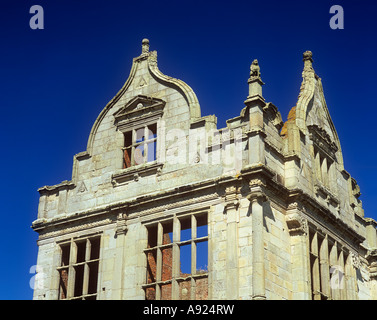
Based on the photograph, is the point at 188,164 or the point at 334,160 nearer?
the point at 188,164

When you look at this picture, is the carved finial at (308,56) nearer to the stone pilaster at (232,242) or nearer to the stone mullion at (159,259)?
the stone pilaster at (232,242)

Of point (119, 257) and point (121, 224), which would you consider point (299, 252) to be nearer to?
point (119, 257)

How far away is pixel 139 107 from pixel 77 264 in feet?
19.3

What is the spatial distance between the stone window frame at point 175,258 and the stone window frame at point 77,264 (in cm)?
200

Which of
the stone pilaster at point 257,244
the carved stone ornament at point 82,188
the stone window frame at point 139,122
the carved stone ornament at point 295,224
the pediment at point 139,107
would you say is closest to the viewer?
the stone pilaster at point 257,244

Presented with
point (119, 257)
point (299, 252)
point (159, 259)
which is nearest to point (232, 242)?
point (299, 252)

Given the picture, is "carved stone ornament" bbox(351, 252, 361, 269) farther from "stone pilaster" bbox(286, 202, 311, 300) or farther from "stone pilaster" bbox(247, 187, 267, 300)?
"stone pilaster" bbox(247, 187, 267, 300)

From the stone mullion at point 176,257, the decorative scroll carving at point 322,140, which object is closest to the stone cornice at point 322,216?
the decorative scroll carving at point 322,140

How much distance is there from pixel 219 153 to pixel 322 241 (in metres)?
4.64

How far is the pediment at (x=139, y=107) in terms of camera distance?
26.9 meters

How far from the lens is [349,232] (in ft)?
89.8
